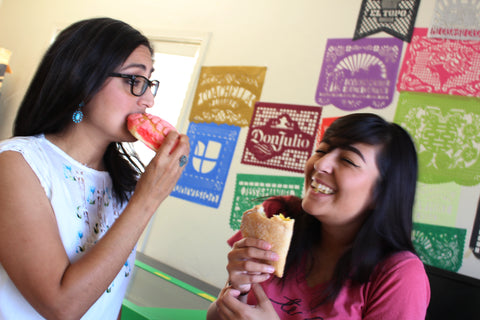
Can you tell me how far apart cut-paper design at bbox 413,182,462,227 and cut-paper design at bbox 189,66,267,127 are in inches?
46.9

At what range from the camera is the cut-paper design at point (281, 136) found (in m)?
2.46

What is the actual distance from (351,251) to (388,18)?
1620 mm

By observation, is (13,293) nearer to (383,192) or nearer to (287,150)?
(383,192)

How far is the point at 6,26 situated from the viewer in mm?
4578

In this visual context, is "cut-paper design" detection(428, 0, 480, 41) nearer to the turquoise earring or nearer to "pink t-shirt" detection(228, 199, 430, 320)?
"pink t-shirt" detection(228, 199, 430, 320)

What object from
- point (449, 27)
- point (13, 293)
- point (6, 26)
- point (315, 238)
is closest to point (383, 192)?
point (315, 238)

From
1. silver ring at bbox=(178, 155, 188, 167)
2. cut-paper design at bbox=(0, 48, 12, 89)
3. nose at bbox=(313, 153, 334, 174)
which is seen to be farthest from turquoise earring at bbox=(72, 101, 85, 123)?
cut-paper design at bbox=(0, 48, 12, 89)

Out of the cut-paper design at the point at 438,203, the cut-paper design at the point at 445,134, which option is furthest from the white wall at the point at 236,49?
the cut-paper design at the point at 438,203

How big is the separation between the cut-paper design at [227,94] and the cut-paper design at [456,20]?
1057 millimetres

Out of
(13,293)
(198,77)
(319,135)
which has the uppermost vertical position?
(198,77)

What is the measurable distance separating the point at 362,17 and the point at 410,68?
45cm

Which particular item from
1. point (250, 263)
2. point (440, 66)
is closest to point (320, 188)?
point (250, 263)

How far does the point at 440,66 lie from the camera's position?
2109 mm

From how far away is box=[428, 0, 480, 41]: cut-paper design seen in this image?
2064 millimetres
